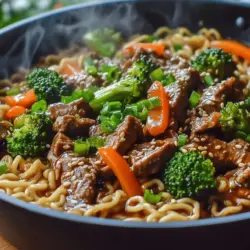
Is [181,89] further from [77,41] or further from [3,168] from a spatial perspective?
[77,41]

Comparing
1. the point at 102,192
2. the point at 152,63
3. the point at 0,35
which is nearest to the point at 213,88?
the point at 152,63

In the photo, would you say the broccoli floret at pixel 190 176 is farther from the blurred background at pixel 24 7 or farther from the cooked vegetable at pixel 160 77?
the blurred background at pixel 24 7

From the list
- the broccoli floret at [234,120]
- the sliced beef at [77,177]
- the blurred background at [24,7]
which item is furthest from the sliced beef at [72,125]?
the blurred background at [24,7]

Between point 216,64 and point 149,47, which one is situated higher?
point 149,47

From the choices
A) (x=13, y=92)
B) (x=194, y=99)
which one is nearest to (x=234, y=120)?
(x=194, y=99)

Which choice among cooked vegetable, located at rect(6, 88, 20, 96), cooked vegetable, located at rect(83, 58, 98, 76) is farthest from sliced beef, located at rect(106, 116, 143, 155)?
cooked vegetable, located at rect(6, 88, 20, 96)

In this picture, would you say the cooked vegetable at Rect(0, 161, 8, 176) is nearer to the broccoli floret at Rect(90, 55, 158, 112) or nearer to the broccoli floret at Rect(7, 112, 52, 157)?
the broccoli floret at Rect(7, 112, 52, 157)
